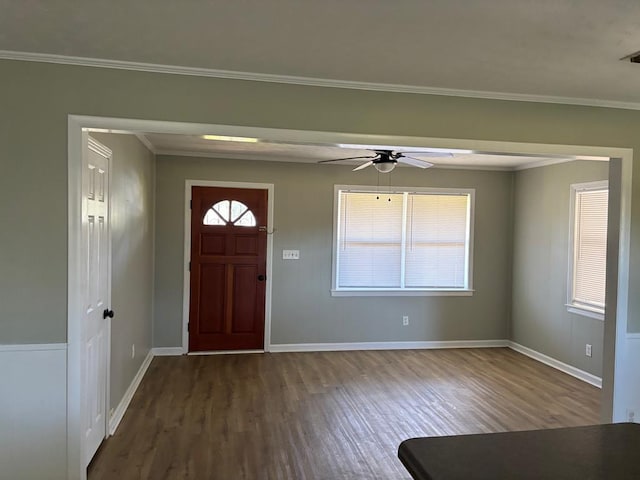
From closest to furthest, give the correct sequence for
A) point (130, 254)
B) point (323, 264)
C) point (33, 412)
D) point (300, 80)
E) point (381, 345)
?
point (33, 412), point (300, 80), point (130, 254), point (323, 264), point (381, 345)

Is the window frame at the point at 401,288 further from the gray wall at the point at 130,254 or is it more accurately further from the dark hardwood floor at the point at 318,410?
the gray wall at the point at 130,254

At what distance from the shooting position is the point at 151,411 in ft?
12.6

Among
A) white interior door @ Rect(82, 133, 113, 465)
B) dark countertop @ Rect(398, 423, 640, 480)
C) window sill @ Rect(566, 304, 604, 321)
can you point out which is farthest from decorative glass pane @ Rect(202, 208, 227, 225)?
dark countertop @ Rect(398, 423, 640, 480)

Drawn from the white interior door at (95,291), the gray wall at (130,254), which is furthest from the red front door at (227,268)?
the white interior door at (95,291)

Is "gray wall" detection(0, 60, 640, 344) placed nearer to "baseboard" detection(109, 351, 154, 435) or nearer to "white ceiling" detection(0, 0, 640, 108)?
"white ceiling" detection(0, 0, 640, 108)

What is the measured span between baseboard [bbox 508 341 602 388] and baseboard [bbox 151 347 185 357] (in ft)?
14.0

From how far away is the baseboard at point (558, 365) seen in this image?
15.6ft

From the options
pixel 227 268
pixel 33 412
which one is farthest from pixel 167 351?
pixel 33 412

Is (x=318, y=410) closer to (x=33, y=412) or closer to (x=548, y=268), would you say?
(x=33, y=412)

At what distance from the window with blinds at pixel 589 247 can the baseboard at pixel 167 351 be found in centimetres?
453

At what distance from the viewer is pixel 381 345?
599 cm

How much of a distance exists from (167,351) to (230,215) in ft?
5.87

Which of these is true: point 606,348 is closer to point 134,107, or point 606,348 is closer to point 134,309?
point 134,107

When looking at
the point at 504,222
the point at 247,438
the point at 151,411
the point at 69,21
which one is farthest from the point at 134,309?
the point at 504,222
